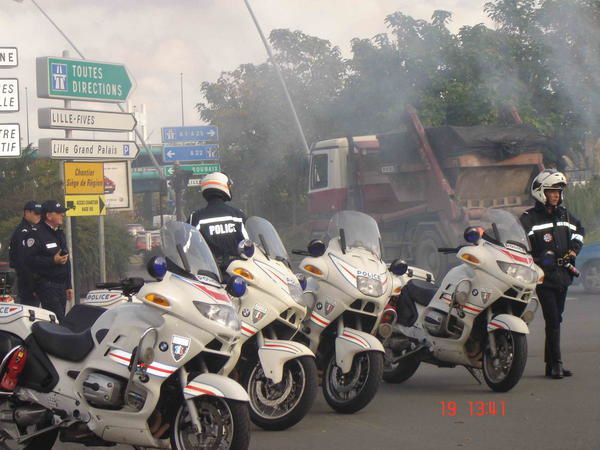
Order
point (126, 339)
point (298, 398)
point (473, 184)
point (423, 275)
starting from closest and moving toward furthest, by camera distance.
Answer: point (126, 339)
point (298, 398)
point (423, 275)
point (473, 184)

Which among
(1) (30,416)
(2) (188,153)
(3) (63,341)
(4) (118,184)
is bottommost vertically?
(1) (30,416)

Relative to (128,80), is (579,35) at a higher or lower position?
higher

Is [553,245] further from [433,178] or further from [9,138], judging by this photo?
[433,178]

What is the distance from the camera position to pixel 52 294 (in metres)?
10.6

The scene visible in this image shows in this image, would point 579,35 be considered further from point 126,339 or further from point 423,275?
point 126,339

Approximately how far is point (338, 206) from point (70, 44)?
7287mm

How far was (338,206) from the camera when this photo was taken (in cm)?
2342

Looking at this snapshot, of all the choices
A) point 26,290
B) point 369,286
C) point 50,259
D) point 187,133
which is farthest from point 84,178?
point 187,133

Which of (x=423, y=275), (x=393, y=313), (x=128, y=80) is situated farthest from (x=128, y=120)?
(x=393, y=313)

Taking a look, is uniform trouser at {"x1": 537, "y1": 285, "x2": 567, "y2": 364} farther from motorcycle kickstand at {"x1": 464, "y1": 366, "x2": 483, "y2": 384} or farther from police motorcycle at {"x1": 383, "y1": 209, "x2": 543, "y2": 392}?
motorcycle kickstand at {"x1": 464, "y1": 366, "x2": 483, "y2": 384}

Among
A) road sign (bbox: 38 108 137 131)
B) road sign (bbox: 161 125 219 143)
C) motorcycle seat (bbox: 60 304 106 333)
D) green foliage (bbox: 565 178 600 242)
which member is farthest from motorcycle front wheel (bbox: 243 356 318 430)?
road sign (bbox: 161 125 219 143)

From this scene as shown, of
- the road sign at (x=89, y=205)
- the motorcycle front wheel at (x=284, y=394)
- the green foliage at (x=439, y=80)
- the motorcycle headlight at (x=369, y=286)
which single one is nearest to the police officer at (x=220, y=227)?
the motorcycle headlight at (x=369, y=286)

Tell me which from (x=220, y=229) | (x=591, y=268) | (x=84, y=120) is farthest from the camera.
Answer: (x=591, y=268)

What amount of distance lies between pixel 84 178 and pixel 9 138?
179cm
